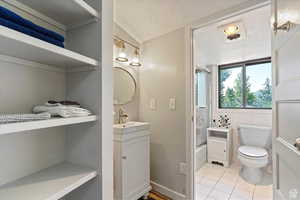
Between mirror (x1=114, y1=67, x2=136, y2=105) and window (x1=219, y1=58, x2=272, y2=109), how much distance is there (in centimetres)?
208

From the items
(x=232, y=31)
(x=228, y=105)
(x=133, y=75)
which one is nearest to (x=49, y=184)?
(x=133, y=75)

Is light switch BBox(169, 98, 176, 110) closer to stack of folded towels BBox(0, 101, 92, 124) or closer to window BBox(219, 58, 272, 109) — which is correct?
stack of folded towels BBox(0, 101, 92, 124)

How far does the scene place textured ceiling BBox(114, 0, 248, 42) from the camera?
1.55 m

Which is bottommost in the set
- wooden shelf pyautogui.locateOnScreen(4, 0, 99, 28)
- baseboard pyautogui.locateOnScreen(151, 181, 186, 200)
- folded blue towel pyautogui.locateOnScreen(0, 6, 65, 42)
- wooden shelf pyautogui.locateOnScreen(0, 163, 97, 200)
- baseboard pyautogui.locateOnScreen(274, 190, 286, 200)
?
baseboard pyautogui.locateOnScreen(151, 181, 186, 200)

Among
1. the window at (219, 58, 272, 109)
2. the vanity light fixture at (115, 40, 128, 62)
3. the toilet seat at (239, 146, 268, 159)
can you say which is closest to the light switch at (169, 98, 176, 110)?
the vanity light fixture at (115, 40, 128, 62)

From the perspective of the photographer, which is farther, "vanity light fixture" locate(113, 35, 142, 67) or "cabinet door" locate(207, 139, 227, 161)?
"cabinet door" locate(207, 139, 227, 161)

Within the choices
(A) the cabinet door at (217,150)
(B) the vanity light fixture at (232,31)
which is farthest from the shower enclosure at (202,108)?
(B) the vanity light fixture at (232,31)

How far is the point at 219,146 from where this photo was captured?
9.53ft

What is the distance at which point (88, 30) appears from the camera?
945 millimetres

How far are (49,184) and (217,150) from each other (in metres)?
2.83

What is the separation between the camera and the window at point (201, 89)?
3.15 metres

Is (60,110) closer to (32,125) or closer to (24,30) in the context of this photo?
(32,125)

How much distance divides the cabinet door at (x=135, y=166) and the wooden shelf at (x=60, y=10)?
1.18 metres

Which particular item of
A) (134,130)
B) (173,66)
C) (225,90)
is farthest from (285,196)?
(225,90)
